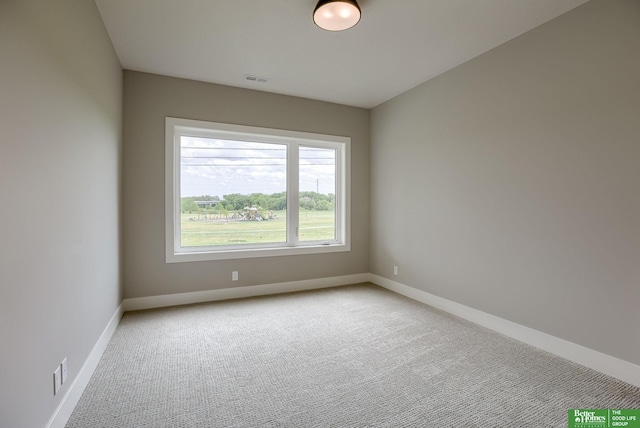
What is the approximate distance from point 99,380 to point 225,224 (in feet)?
7.28

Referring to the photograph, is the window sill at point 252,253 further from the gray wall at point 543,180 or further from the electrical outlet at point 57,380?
the electrical outlet at point 57,380

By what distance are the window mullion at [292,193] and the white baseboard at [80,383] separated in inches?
90.9

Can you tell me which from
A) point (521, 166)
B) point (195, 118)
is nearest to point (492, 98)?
point (521, 166)

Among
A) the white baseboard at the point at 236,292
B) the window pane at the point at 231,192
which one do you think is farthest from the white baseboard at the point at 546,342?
the window pane at the point at 231,192

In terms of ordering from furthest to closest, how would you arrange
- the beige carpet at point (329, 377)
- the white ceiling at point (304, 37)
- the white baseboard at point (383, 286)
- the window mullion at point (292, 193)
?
the window mullion at point (292, 193)
the white ceiling at point (304, 37)
the white baseboard at point (383, 286)
the beige carpet at point (329, 377)

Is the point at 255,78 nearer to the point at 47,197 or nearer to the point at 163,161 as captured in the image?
the point at 163,161

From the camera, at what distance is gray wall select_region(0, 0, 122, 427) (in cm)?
121

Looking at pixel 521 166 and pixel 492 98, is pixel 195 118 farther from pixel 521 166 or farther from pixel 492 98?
pixel 521 166

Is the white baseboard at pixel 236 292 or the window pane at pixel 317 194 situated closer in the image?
the white baseboard at pixel 236 292

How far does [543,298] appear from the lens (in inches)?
102

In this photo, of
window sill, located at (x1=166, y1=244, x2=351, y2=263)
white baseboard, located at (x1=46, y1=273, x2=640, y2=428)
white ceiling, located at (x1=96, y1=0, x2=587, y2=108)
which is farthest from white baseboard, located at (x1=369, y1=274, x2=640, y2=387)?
white ceiling, located at (x1=96, y1=0, x2=587, y2=108)

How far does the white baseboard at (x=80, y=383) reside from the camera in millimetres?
1608

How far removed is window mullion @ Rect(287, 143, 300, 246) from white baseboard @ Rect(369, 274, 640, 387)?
1866 mm

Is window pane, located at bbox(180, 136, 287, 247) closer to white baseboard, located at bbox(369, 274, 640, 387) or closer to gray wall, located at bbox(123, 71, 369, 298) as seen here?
gray wall, located at bbox(123, 71, 369, 298)
